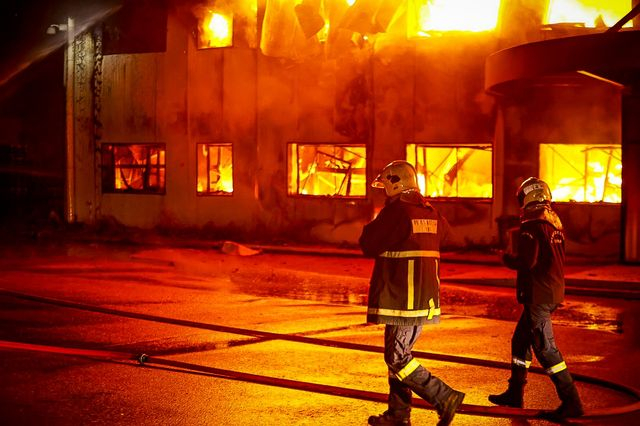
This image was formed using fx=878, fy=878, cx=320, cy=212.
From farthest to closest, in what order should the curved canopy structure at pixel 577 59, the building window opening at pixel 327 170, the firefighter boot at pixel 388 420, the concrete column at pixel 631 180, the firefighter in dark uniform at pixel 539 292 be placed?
the building window opening at pixel 327 170, the concrete column at pixel 631 180, the curved canopy structure at pixel 577 59, the firefighter in dark uniform at pixel 539 292, the firefighter boot at pixel 388 420

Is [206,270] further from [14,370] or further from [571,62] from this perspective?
[14,370]

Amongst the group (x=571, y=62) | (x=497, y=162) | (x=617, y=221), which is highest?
(x=571, y=62)

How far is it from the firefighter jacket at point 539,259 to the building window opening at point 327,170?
14.1 meters

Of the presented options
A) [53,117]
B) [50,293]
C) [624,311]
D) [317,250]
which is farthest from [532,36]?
[53,117]

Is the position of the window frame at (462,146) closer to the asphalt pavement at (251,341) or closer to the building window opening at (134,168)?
the asphalt pavement at (251,341)

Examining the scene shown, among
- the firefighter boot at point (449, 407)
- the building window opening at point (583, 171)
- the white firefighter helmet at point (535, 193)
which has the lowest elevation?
the firefighter boot at point (449, 407)

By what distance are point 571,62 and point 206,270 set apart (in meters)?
7.48

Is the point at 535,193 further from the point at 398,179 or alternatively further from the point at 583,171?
the point at 583,171

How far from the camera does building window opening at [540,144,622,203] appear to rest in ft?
60.3

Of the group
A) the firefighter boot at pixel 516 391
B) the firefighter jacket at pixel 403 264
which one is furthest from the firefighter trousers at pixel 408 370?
the firefighter boot at pixel 516 391

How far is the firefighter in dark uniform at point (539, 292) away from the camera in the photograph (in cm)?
652

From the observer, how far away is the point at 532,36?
61.7 feet

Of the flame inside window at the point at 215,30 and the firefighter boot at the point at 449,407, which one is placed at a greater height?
the flame inside window at the point at 215,30

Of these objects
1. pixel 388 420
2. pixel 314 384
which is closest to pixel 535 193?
pixel 388 420
